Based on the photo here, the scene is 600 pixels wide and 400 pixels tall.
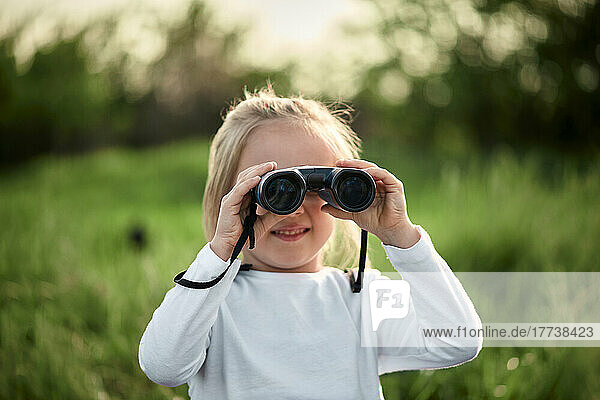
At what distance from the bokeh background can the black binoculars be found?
3.97 feet

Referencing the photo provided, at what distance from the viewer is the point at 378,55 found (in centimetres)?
465

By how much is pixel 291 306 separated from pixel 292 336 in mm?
66

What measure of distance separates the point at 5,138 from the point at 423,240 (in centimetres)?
411

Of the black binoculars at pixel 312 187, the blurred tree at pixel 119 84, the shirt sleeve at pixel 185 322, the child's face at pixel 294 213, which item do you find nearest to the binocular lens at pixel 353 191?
the black binoculars at pixel 312 187

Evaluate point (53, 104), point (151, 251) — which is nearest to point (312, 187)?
point (151, 251)

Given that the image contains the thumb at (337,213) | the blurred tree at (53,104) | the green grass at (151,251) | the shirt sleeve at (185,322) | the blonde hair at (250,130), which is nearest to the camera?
the shirt sleeve at (185,322)

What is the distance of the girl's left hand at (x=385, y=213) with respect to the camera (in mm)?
1253

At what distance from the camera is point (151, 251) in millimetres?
3090

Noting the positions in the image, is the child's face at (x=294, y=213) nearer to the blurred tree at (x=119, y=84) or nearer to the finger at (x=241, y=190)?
the finger at (x=241, y=190)

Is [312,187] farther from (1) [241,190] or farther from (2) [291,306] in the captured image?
(2) [291,306]

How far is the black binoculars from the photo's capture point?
3.86ft

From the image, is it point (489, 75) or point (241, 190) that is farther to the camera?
point (489, 75)

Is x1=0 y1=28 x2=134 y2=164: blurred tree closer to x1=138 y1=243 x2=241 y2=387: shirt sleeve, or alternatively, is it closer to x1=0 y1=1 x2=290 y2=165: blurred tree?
x1=0 y1=1 x2=290 y2=165: blurred tree

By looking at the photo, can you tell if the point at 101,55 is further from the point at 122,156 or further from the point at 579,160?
the point at 579,160
